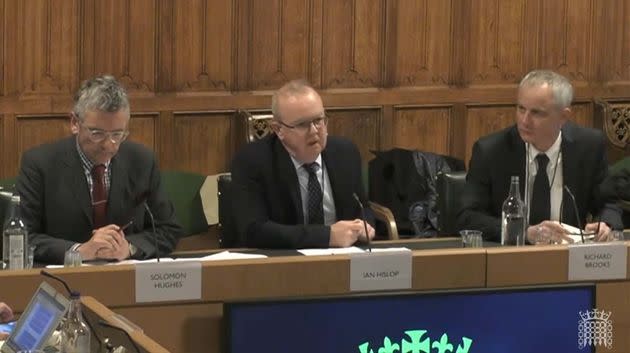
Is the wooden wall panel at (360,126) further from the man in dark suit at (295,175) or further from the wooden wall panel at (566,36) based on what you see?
the man in dark suit at (295,175)

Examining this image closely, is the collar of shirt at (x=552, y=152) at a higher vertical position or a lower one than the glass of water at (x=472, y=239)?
higher

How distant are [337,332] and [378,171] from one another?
3682mm

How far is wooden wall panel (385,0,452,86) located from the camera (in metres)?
8.83

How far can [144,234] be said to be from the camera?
5355 mm

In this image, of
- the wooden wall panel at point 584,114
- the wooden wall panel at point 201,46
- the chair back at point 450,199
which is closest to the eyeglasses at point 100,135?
the chair back at point 450,199

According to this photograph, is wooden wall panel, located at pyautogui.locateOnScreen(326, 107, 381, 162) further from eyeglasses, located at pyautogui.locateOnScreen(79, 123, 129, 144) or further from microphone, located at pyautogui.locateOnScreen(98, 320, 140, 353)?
microphone, located at pyautogui.locateOnScreen(98, 320, 140, 353)

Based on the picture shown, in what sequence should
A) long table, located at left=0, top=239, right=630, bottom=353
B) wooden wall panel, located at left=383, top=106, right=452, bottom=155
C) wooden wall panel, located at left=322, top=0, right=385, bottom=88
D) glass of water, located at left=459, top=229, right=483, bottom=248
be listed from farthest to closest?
wooden wall panel, located at left=383, top=106, right=452, bottom=155 < wooden wall panel, located at left=322, top=0, right=385, bottom=88 < glass of water, located at left=459, top=229, right=483, bottom=248 < long table, located at left=0, top=239, right=630, bottom=353

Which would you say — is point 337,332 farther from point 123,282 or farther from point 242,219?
point 242,219

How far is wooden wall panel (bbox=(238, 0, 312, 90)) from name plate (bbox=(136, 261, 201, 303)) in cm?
426

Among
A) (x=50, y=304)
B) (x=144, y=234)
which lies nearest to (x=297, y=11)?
(x=144, y=234)

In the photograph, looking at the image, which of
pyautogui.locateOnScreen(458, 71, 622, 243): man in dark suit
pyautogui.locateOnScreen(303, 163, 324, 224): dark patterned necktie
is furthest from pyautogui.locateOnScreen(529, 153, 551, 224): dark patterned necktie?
pyautogui.locateOnScreen(303, 163, 324, 224): dark patterned necktie

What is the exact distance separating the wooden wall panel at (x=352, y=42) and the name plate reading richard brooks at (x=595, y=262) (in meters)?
4.08

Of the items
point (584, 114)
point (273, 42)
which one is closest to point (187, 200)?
point (273, 42)

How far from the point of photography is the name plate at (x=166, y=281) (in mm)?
4328
